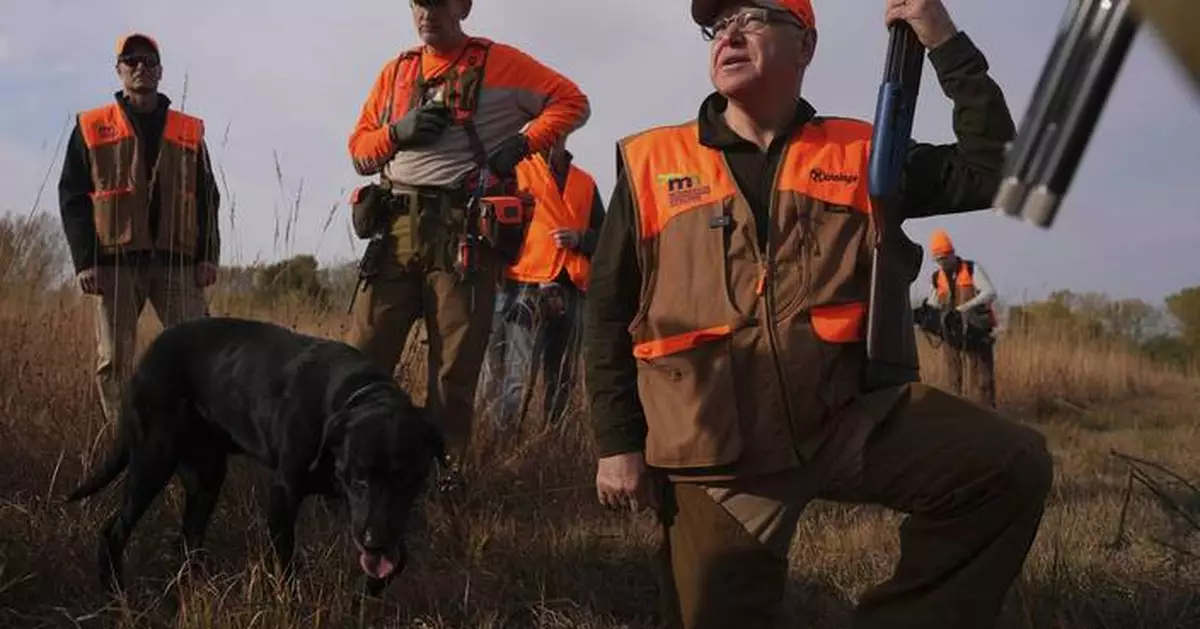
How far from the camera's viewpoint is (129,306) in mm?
5473

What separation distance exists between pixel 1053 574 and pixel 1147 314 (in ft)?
60.3

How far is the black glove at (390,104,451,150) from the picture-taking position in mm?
4719

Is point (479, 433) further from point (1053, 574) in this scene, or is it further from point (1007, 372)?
point (1007, 372)

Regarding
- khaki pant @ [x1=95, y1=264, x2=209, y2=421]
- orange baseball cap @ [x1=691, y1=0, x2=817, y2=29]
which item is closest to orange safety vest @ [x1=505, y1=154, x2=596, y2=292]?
khaki pant @ [x1=95, y1=264, x2=209, y2=421]

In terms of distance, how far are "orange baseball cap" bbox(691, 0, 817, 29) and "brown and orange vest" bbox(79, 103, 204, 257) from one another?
344 centimetres

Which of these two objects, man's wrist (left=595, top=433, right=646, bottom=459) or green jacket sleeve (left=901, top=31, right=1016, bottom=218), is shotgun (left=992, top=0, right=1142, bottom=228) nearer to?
green jacket sleeve (left=901, top=31, right=1016, bottom=218)

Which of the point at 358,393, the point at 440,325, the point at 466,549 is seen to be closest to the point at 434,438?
the point at 358,393

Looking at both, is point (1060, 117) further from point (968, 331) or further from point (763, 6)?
point (968, 331)

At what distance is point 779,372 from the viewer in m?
2.78

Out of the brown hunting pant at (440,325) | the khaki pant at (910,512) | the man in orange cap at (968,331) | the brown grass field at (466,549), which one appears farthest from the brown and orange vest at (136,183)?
the man in orange cap at (968,331)

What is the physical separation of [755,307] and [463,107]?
242cm

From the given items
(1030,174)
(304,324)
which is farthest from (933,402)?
(304,324)

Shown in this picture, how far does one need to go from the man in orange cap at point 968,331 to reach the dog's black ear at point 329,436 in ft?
29.8

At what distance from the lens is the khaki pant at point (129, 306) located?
5.20m
